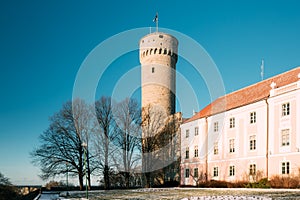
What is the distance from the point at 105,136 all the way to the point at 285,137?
18873mm

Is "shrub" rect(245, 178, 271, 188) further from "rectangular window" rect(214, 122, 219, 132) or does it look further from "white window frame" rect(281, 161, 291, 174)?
"rectangular window" rect(214, 122, 219, 132)

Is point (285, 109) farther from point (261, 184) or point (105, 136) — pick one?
point (105, 136)

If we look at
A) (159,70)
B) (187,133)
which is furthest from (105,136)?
(159,70)

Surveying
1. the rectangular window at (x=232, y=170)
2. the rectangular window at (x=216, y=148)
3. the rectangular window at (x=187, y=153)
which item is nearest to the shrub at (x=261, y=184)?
the rectangular window at (x=232, y=170)

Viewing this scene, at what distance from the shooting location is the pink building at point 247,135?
27734 mm

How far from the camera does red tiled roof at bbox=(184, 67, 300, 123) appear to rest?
3091cm

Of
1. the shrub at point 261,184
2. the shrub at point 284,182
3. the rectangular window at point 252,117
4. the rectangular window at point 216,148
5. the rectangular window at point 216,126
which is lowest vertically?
the shrub at point 261,184

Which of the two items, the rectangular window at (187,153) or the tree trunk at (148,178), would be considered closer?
the tree trunk at (148,178)

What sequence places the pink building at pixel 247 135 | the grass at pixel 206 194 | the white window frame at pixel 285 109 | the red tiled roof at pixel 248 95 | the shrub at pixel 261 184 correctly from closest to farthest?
1. the grass at pixel 206 194
2. the shrub at pixel 261 184
3. the pink building at pixel 247 135
4. the white window frame at pixel 285 109
5. the red tiled roof at pixel 248 95

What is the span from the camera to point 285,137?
28.1m

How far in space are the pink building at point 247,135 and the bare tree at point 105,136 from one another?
10477mm

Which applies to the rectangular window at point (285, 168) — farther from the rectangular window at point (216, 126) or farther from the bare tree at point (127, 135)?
the bare tree at point (127, 135)

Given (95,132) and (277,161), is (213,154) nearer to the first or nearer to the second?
(277,161)

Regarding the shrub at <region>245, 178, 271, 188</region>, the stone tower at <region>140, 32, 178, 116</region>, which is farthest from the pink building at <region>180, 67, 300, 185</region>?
the stone tower at <region>140, 32, 178, 116</region>
